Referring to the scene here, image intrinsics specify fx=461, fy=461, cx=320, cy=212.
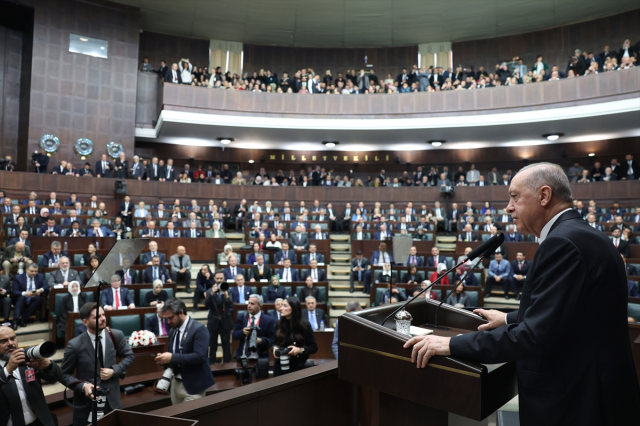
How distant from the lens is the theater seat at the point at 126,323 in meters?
5.23

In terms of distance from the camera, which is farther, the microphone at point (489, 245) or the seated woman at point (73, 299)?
the seated woman at point (73, 299)

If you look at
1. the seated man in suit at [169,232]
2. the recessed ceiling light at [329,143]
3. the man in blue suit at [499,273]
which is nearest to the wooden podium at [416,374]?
the man in blue suit at [499,273]

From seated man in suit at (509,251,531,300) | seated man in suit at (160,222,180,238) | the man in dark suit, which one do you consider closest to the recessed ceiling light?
seated man in suit at (160,222,180,238)

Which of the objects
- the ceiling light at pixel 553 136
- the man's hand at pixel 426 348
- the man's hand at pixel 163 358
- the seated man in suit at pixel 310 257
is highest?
the ceiling light at pixel 553 136

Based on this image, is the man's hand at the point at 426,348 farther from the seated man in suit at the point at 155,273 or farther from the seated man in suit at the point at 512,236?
the seated man in suit at the point at 512,236

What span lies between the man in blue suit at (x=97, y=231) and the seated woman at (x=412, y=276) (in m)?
5.71

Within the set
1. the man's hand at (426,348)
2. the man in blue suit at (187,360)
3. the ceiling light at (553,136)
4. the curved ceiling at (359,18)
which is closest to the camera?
the man's hand at (426,348)

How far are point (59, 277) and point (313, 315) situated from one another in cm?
371

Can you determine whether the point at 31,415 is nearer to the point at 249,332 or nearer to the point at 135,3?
the point at 249,332

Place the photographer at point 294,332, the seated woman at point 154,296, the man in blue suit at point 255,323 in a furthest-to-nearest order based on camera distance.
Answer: the seated woman at point 154,296
the man in blue suit at point 255,323
the photographer at point 294,332

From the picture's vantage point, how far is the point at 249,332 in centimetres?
411

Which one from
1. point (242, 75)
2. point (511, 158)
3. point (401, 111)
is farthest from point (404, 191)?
point (242, 75)

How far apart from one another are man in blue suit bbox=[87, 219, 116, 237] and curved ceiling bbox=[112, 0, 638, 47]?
25.9ft

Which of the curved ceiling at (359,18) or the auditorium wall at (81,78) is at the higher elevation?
the curved ceiling at (359,18)
